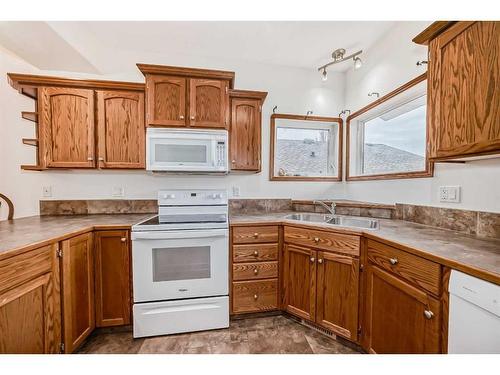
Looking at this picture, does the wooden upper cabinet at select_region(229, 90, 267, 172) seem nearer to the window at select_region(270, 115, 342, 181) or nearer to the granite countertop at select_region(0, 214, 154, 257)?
the window at select_region(270, 115, 342, 181)

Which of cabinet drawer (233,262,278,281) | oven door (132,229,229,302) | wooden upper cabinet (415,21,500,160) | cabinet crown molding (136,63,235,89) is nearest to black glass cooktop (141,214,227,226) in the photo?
oven door (132,229,229,302)

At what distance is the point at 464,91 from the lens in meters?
0.96

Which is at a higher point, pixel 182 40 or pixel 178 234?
pixel 182 40

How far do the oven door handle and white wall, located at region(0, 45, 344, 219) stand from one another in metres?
0.75

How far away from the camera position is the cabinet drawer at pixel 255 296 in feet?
5.72

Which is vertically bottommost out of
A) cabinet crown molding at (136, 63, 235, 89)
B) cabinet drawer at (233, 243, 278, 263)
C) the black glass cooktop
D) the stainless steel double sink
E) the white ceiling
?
cabinet drawer at (233, 243, 278, 263)

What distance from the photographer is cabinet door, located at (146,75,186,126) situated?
71.6 inches

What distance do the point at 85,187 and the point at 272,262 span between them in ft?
6.58

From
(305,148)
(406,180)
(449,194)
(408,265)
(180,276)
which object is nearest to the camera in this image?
(408,265)

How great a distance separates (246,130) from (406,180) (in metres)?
1.50

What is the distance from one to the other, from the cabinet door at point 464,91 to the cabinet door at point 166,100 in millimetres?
1770

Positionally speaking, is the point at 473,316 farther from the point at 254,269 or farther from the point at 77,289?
the point at 77,289

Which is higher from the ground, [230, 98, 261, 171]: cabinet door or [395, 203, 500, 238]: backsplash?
[230, 98, 261, 171]: cabinet door

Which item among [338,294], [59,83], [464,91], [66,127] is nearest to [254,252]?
[338,294]
